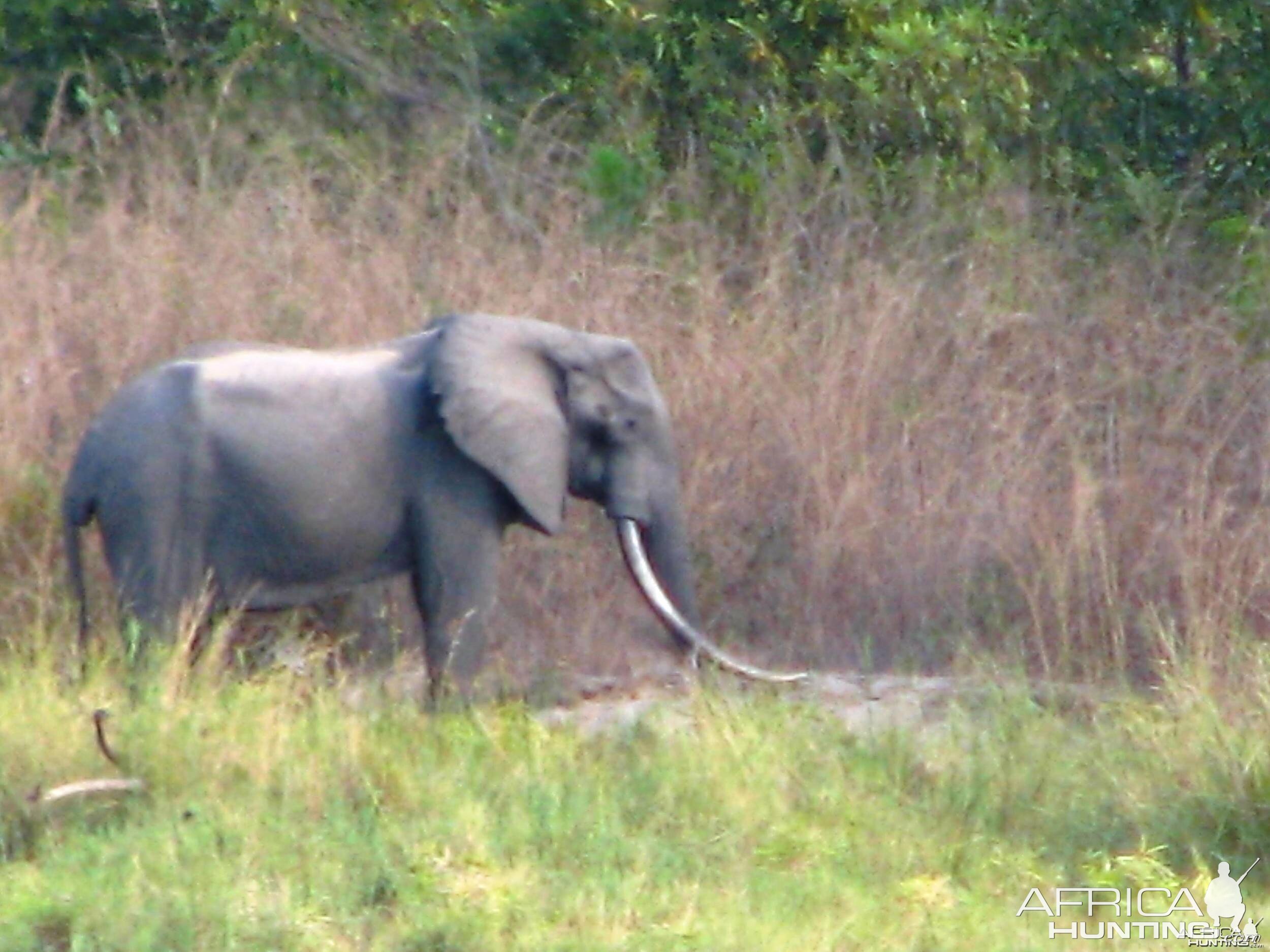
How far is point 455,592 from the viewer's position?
26.8 ft

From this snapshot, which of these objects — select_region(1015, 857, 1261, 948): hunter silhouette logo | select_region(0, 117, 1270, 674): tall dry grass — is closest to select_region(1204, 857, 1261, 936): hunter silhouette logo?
select_region(1015, 857, 1261, 948): hunter silhouette logo

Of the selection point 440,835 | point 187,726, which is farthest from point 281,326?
point 440,835

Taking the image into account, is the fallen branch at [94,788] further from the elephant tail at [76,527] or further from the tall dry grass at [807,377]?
the tall dry grass at [807,377]

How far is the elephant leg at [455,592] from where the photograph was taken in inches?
320

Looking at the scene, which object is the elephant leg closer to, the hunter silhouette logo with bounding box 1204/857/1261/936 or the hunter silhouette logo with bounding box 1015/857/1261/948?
the hunter silhouette logo with bounding box 1015/857/1261/948

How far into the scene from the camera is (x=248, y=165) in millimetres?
Answer: 11047

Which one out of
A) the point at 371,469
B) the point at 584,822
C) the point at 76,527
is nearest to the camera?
the point at 584,822

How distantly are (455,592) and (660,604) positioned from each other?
0.78 m

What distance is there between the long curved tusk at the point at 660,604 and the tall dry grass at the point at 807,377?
0.62 meters

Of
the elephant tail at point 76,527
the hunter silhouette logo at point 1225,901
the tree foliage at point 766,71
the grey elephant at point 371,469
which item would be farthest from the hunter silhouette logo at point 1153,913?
the tree foliage at point 766,71

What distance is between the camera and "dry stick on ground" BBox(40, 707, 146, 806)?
6359 millimetres

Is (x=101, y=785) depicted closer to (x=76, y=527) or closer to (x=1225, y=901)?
(x=76, y=527)

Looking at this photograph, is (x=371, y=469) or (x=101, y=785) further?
(x=371, y=469)

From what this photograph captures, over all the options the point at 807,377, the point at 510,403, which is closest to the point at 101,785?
the point at 510,403
